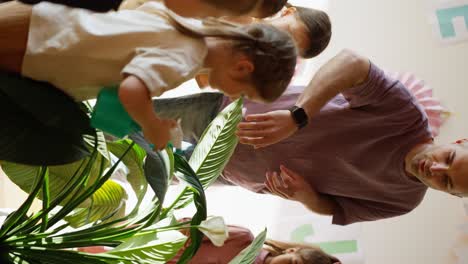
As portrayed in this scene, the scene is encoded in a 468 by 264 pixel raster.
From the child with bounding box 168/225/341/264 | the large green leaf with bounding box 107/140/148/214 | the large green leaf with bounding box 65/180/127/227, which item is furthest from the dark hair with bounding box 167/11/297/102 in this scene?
the child with bounding box 168/225/341/264

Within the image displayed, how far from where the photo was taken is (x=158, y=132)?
2.37 ft

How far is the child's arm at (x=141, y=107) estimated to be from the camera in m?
0.67

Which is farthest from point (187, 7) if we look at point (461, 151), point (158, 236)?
point (461, 151)

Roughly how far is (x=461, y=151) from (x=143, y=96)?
78 cm

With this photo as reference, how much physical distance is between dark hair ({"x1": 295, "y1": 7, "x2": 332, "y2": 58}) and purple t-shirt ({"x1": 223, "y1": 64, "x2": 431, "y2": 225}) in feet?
0.35

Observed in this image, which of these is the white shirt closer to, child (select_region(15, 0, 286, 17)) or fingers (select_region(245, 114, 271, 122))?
child (select_region(15, 0, 286, 17))

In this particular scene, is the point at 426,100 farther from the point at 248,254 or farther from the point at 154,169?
the point at 154,169

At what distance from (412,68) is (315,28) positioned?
0.88 m

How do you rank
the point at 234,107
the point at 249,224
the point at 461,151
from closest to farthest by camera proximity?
the point at 234,107, the point at 461,151, the point at 249,224

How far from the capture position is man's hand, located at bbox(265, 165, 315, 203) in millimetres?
1258

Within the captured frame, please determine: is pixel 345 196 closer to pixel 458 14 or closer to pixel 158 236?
pixel 158 236

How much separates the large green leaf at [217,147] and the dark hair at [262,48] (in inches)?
6.1

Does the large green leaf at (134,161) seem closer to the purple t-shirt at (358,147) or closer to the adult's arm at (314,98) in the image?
the adult's arm at (314,98)

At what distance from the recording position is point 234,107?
99 cm
